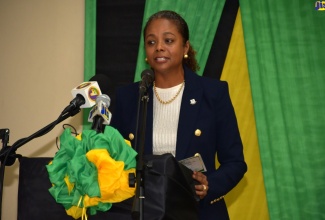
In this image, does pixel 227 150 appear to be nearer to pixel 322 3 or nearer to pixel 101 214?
pixel 101 214

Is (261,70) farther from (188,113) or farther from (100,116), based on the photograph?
(100,116)

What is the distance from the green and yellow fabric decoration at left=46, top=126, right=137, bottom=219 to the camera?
1.15m

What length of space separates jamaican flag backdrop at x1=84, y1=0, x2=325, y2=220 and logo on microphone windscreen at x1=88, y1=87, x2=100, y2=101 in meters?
1.77

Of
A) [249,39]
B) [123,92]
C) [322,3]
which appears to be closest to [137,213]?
[123,92]

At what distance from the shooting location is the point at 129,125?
215cm

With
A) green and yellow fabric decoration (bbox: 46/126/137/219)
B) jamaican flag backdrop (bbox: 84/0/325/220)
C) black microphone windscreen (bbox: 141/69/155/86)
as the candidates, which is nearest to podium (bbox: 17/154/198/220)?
green and yellow fabric decoration (bbox: 46/126/137/219)

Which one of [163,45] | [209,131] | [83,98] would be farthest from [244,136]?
[83,98]

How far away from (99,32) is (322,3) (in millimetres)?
1992

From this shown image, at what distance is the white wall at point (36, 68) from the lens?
11.1ft

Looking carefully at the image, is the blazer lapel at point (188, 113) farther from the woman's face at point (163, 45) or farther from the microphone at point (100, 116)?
the microphone at point (100, 116)

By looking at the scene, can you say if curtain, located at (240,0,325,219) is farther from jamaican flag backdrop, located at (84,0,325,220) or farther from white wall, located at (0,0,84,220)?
white wall, located at (0,0,84,220)

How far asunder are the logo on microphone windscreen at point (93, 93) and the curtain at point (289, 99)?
6.48ft
